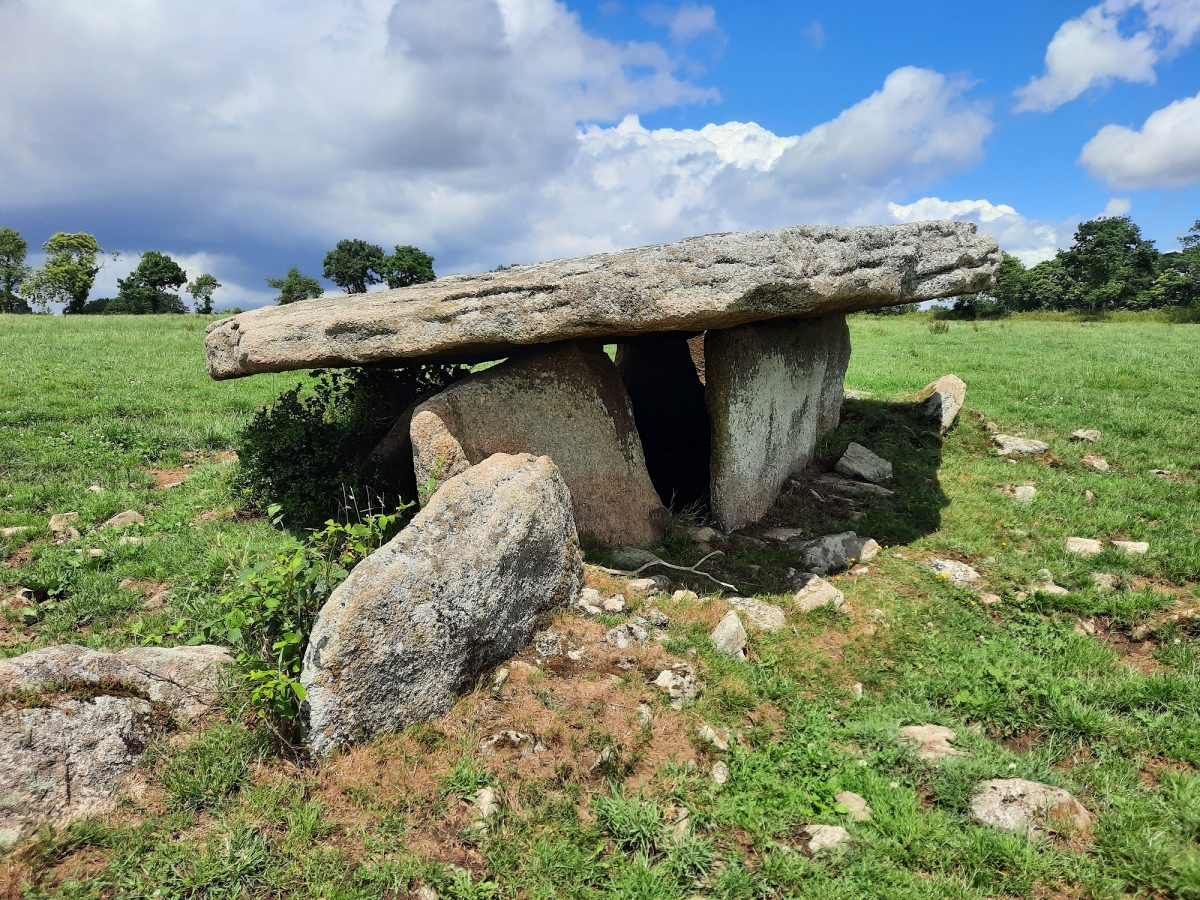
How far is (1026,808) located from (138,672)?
5.24m

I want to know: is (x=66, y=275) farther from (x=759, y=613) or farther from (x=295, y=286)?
(x=759, y=613)

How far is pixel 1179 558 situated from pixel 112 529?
10.7 m

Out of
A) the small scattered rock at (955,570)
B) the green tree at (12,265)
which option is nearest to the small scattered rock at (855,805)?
the small scattered rock at (955,570)

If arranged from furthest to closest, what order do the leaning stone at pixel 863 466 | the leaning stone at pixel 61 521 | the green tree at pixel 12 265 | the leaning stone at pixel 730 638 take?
the green tree at pixel 12 265
the leaning stone at pixel 863 466
the leaning stone at pixel 61 521
the leaning stone at pixel 730 638

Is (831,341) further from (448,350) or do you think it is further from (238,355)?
(238,355)

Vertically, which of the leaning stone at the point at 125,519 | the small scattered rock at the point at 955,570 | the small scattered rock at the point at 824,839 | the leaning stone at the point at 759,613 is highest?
the leaning stone at the point at 125,519

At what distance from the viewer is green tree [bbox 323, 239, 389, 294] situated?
224ft

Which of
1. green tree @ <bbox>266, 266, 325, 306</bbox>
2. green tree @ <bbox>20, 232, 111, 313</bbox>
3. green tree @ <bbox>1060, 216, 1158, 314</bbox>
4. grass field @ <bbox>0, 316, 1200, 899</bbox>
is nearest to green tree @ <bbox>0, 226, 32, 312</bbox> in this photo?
green tree @ <bbox>20, 232, 111, 313</bbox>

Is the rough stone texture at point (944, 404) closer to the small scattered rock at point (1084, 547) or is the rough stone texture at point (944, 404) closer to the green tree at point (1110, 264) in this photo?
the small scattered rock at point (1084, 547)

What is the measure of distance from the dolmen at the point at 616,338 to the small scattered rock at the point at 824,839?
3.75 meters

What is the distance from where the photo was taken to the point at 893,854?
3.80 metres

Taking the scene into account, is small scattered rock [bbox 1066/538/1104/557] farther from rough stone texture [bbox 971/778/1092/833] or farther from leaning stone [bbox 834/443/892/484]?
rough stone texture [bbox 971/778/1092/833]

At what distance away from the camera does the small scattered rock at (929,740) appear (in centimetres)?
451

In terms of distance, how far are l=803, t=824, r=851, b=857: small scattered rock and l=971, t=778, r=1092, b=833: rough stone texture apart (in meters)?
0.79
